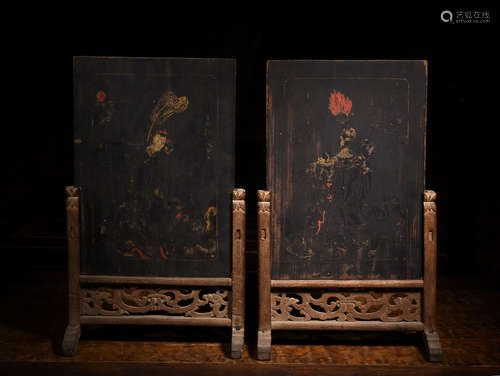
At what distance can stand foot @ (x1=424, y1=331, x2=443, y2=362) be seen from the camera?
7.64 feet

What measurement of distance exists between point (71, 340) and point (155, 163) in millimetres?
1097

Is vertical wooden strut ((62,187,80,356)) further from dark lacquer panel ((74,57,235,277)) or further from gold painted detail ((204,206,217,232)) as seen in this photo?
gold painted detail ((204,206,217,232))

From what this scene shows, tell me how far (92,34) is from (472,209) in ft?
11.7

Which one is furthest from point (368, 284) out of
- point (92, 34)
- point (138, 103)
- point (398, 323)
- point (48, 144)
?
point (48, 144)

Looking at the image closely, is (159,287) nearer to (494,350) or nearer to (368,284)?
(368,284)

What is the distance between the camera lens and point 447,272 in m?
3.84

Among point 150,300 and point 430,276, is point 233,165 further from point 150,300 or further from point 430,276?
point 430,276

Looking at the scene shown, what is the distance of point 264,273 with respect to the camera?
7.85 ft

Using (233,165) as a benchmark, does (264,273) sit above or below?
below

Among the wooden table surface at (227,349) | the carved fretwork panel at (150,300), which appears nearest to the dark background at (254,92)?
the wooden table surface at (227,349)

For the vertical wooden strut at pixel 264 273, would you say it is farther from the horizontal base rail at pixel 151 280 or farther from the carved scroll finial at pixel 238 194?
the horizontal base rail at pixel 151 280

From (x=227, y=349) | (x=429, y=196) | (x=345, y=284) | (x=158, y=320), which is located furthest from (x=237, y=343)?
(x=429, y=196)

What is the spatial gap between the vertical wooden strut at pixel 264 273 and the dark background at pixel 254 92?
1.55 meters

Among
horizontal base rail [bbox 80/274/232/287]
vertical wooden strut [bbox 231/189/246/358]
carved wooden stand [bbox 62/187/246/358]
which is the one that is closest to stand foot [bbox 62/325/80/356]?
carved wooden stand [bbox 62/187/246/358]
